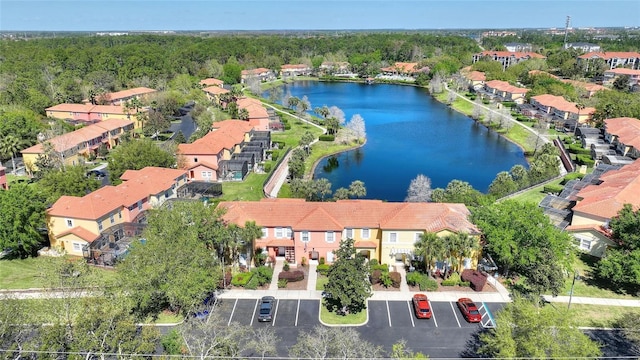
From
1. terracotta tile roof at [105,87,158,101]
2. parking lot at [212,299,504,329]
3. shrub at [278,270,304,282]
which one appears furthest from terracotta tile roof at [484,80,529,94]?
shrub at [278,270,304,282]

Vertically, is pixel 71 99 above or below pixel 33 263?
above

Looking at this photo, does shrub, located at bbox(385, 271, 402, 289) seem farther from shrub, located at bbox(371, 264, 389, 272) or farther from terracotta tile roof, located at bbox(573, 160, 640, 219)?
terracotta tile roof, located at bbox(573, 160, 640, 219)

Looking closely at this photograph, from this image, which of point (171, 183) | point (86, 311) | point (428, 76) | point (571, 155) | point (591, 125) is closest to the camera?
point (86, 311)

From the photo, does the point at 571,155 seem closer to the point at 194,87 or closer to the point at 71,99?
the point at 194,87

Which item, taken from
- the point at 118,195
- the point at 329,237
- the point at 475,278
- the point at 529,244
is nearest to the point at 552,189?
the point at 529,244

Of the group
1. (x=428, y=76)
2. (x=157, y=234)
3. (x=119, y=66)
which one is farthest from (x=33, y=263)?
(x=428, y=76)

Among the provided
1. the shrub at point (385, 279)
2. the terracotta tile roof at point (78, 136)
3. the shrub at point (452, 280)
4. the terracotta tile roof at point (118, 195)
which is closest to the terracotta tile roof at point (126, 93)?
Answer: the terracotta tile roof at point (78, 136)

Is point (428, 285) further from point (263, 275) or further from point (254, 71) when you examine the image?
point (254, 71)

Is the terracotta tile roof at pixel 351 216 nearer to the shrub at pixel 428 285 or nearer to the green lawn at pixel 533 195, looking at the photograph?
the shrub at pixel 428 285
